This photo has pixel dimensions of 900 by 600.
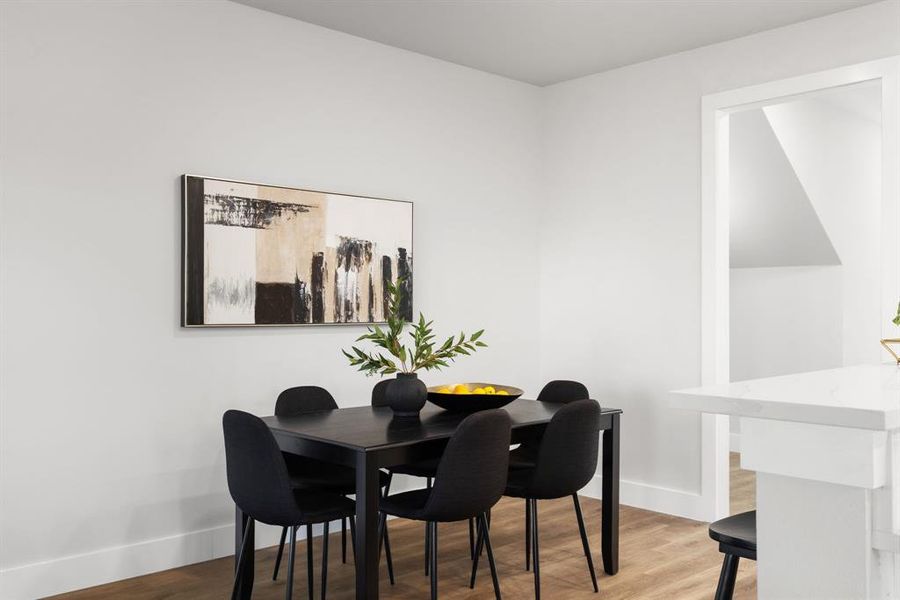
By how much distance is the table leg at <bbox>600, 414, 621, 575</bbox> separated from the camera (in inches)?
145

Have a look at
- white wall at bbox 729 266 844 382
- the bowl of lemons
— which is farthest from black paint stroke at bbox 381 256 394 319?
white wall at bbox 729 266 844 382

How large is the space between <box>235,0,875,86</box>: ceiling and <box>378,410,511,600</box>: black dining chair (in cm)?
232

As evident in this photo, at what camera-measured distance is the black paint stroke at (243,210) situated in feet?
12.6

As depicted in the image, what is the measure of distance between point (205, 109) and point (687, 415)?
3.26 m

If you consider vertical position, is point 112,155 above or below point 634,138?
below

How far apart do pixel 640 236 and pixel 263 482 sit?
10.3 ft

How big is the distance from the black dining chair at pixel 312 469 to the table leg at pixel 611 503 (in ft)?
3.35

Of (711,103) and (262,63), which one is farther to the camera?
(711,103)

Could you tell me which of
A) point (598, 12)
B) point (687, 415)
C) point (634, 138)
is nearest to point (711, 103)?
point (634, 138)

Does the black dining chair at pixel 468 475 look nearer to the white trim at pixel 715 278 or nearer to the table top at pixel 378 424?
the table top at pixel 378 424

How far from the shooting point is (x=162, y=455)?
3729mm

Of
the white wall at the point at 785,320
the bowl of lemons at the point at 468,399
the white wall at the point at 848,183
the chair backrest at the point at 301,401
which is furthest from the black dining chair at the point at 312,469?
the white wall at the point at 785,320

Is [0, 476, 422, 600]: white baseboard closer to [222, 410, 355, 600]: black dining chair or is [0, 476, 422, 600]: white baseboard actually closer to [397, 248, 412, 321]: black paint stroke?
[222, 410, 355, 600]: black dining chair

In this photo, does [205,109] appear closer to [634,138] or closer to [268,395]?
[268,395]
